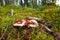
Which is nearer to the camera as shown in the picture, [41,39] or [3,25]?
[41,39]

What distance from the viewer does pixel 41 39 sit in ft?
15.0

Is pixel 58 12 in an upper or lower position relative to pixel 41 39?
upper

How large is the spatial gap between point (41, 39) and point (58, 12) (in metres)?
1.38

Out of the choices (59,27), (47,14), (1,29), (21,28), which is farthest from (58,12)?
(1,29)

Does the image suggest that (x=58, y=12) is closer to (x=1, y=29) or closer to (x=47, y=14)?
(x=47, y=14)

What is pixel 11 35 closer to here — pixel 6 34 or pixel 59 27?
pixel 6 34

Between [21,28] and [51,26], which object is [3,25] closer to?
[21,28]

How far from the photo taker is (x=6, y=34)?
4742 mm

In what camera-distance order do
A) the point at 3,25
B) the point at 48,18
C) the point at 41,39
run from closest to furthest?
the point at 41,39 < the point at 3,25 < the point at 48,18

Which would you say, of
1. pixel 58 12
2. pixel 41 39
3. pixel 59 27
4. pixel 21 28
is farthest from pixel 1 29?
pixel 58 12

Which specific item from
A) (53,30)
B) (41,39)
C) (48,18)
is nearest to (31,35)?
(41,39)

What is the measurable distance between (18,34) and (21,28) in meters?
0.17

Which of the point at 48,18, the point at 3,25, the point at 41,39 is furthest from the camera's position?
the point at 48,18

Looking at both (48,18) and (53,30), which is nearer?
(53,30)
